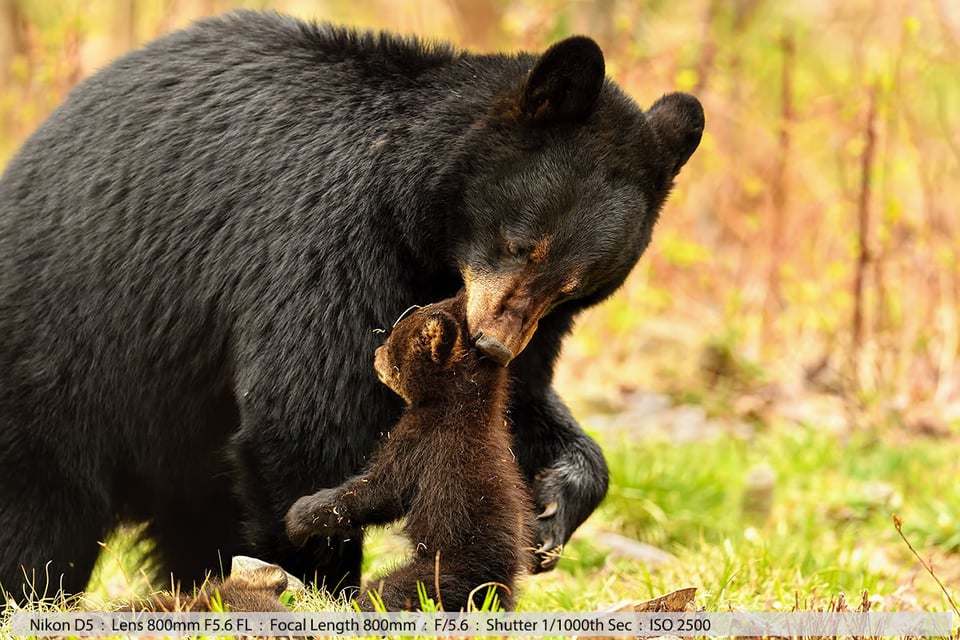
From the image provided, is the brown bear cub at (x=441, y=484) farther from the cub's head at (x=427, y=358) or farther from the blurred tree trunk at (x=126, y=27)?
the blurred tree trunk at (x=126, y=27)

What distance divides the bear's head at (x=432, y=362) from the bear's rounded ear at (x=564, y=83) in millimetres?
792

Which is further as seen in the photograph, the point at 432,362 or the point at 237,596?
the point at 432,362

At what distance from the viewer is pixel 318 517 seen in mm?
3691

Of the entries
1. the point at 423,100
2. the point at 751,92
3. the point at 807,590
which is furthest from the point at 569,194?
the point at 751,92

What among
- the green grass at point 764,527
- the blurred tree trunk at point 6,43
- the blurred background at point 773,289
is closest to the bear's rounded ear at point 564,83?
the green grass at point 764,527

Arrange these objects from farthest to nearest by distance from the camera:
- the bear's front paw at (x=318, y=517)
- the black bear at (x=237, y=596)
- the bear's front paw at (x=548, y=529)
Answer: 1. the bear's front paw at (x=548, y=529)
2. the bear's front paw at (x=318, y=517)
3. the black bear at (x=237, y=596)

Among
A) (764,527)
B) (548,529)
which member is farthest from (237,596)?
(764,527)

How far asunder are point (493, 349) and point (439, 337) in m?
0.17

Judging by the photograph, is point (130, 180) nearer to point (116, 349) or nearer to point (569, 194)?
point (116, 349)

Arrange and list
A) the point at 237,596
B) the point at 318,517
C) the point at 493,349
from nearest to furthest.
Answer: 1. the point at 237,596
2. the point at 318,517
3. the point at 493,349

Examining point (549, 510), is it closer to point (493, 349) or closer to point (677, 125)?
point (493, 349)

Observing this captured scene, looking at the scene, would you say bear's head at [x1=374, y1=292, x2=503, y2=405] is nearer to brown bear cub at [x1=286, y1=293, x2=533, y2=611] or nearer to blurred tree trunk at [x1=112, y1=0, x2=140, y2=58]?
brown bear cub at [x1=286, y1=293, x2=533, y2=611]

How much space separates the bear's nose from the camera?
379 centimetres

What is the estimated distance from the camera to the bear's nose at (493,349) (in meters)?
3.79
